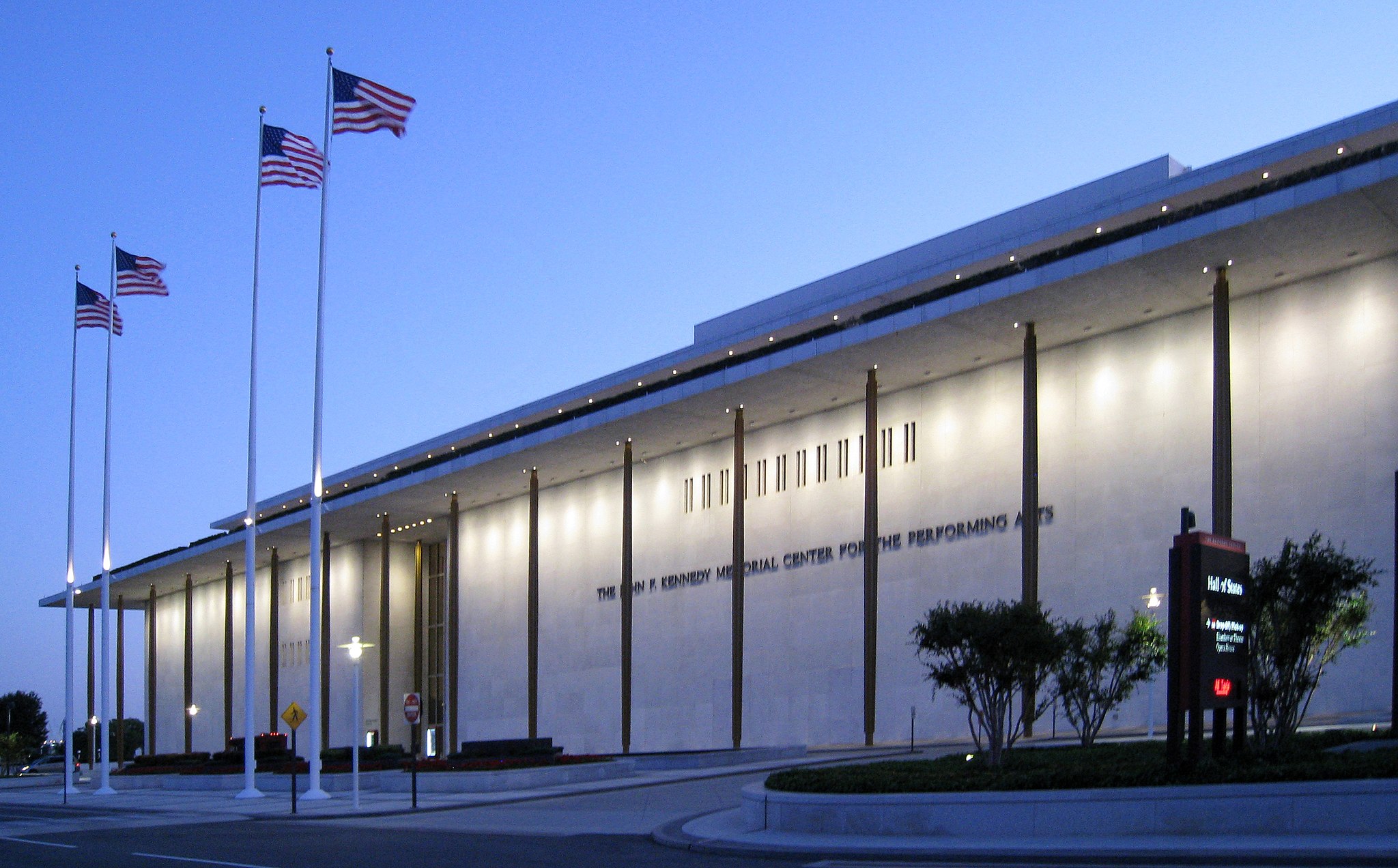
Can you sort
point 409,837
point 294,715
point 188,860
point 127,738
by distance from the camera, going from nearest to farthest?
1. point 188,860
2. point 409,837
3. point 294,715
4. point 127,738

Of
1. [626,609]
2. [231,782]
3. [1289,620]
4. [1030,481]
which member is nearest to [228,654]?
[231,782]

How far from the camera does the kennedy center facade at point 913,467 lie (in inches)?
1444

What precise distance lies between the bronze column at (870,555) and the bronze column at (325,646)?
36.9m

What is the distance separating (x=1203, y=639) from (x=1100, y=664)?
845 centimetres

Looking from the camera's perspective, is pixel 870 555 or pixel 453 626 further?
pixel 453 626

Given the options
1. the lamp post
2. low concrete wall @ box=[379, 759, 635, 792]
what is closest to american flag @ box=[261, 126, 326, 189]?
low concrete wall @ box=[379, 759, 635, 792]

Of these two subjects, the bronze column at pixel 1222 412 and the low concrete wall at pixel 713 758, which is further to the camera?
the low concrete wall at pixel 713 758

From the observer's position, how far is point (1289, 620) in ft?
66.9

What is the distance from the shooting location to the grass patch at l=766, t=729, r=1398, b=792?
1700 centimetres

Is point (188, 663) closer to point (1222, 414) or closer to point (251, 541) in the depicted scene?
point (251, 541)

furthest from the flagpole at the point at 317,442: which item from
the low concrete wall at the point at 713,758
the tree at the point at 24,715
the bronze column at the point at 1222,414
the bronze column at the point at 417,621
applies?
the tree at the point at 24,715

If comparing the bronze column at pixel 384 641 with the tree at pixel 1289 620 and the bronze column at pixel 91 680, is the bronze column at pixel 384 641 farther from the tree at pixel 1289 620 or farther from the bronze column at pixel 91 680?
the tree at pixel 1289 620

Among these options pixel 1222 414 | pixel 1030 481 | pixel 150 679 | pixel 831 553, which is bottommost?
pixel 150 679

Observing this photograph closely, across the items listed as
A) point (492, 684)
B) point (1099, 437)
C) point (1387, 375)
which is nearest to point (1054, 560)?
point (1099, 437)
